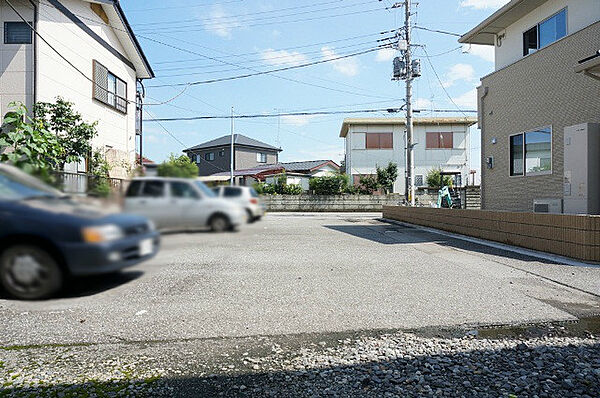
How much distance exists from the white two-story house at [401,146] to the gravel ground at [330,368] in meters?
17.9

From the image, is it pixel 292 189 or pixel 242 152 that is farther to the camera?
pixel 292 189

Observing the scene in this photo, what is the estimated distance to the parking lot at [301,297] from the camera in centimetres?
1675

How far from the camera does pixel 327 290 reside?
174ft

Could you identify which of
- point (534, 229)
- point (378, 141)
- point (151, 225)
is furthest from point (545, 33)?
point (378, 141)

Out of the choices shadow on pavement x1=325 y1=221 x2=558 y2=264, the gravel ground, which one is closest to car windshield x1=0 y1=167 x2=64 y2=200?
shadow on pavement x1=325 y1=221 x2=558 y2=264

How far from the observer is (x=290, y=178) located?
98.7 inches

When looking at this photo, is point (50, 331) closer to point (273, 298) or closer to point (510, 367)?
point (273, 298)

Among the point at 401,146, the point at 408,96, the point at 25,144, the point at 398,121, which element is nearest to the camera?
the point at 25,144

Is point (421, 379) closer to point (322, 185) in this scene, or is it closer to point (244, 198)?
point (322, 185)

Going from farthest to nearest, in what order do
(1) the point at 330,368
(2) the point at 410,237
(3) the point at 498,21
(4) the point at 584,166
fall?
(1) the point at 330,368
(2) the point at 410,237
(3) the point at 498,21
(4) the point at 584,166

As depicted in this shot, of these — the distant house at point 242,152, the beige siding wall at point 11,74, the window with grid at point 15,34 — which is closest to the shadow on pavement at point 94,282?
the distant house at point 242,152

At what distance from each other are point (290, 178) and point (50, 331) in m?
83.8

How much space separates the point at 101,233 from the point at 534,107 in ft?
60.4

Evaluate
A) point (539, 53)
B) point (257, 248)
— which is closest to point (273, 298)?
point (257, 248)
